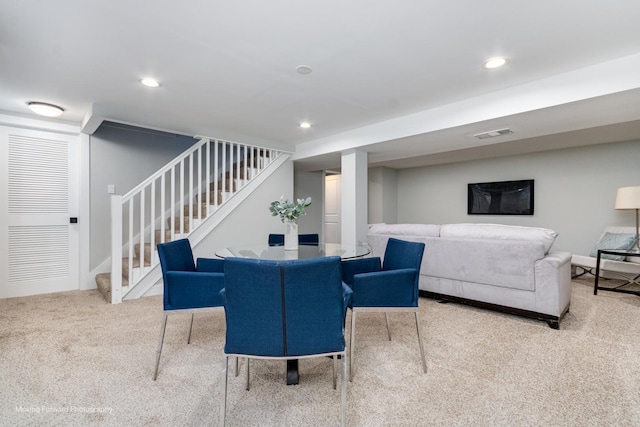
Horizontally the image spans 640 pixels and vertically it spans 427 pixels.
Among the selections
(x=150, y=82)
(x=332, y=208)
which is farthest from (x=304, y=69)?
(x=332, y=208)

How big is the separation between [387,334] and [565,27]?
96.6 inches

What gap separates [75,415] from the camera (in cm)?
159

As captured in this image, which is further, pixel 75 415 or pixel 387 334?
pixel 387 334

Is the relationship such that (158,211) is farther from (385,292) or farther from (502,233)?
(502,233)

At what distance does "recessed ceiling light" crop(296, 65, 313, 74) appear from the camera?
253cm

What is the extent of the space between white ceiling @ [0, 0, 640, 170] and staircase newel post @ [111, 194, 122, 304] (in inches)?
40.6

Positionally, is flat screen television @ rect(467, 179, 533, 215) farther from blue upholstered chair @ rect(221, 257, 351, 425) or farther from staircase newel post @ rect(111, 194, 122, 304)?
staircase newel post @ rect(111, 194, 122, 304)

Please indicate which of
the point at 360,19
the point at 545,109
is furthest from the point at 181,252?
the point at 545,109

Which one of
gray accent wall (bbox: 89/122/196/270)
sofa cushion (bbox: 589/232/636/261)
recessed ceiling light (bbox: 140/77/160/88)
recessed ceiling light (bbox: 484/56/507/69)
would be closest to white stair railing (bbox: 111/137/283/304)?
gray accent wall (bbox: 89/122/196/270)

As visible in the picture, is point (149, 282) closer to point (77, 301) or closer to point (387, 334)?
point (77, 301)

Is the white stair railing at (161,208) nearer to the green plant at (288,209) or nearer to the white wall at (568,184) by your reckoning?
the green plant at (288,209)

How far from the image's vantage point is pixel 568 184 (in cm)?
519

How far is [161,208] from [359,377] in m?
3.30

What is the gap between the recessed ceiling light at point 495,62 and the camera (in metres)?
2.41
